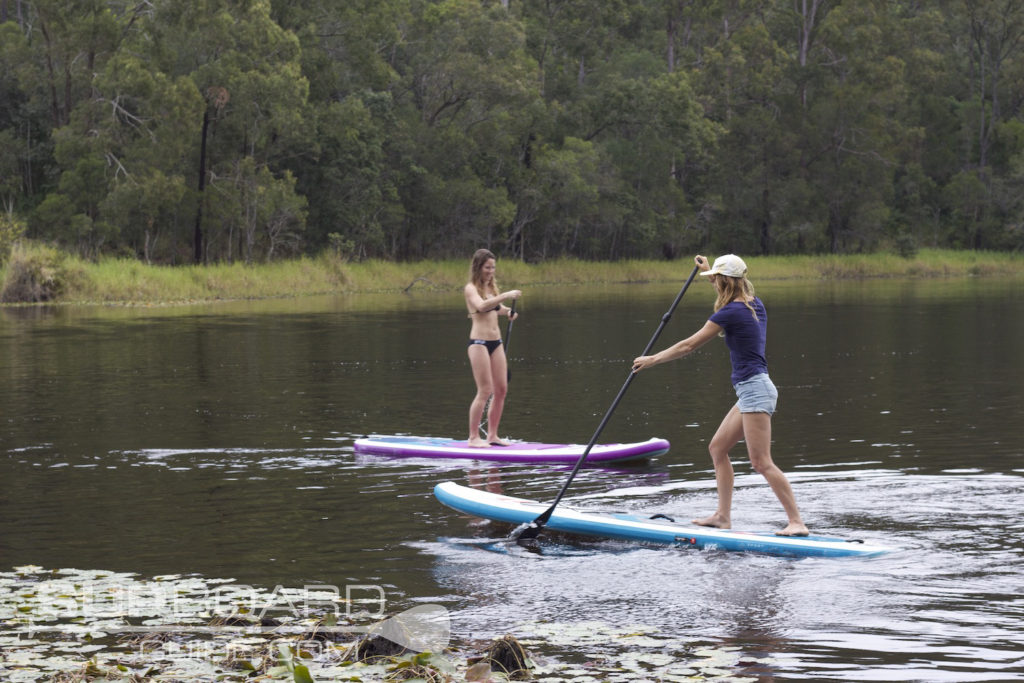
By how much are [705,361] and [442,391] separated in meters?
6.50

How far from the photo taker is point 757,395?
29.3 feet

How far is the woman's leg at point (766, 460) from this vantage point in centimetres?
895

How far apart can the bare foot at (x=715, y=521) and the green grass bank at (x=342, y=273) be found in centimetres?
3676

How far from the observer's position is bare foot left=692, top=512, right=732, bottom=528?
9469 mm

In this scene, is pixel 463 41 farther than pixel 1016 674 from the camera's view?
Yes

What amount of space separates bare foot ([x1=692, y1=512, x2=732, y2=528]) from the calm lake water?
0.46 metres

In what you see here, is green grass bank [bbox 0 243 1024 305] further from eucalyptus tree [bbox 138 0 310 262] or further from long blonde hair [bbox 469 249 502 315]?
long blonde hair [bbox 469 249 502 315]

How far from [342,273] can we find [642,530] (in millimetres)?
47386

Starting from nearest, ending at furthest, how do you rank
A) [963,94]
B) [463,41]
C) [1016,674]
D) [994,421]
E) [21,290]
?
[1016,674], [994,421], [21,290], [463,41], [963,94]

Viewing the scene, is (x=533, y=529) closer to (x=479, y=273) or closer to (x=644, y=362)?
(x=644, y=362)

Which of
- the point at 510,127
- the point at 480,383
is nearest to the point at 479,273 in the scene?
the point at 480,383

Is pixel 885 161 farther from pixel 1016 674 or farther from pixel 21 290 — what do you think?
pixel 1016 674

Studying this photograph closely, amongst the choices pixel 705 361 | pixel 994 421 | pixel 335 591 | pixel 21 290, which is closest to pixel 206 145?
pixel 21 290

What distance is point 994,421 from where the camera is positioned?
15.4 metres
